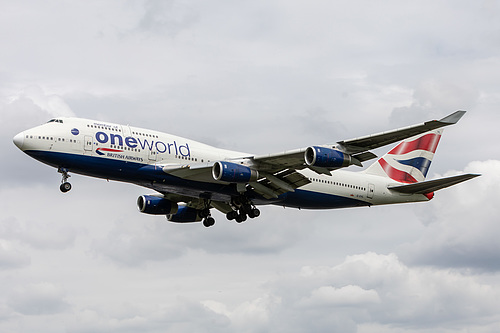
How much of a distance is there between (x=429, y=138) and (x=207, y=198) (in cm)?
2091

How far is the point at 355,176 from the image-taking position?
5825 centimetres

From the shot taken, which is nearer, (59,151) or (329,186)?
(59,151)

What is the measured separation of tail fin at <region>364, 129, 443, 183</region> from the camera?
61.4 meters

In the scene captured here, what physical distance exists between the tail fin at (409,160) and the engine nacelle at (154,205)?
16.1 meters

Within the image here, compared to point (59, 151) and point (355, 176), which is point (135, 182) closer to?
point (59, 151)

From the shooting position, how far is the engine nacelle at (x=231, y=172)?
158 ft

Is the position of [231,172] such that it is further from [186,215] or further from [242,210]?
[186,215]

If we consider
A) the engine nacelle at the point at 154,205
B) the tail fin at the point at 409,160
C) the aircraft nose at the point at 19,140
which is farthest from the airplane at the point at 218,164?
the engine nacelle at the point at 154,205

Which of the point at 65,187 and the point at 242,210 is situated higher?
the point at 65,187

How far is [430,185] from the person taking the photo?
55438 millimetres

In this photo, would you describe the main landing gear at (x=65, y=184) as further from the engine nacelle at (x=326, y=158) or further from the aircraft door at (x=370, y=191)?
the aircraft door at (x=370, y=191)

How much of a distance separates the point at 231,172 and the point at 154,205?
13098 millimetres

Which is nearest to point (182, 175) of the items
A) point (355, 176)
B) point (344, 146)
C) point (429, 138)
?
point (344, 146)

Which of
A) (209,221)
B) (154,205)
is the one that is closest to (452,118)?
(209,221)
